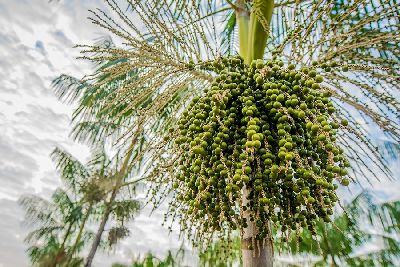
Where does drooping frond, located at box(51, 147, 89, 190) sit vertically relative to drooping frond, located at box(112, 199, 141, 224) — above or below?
above

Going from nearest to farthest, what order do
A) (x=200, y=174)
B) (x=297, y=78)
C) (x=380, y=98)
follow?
(x=200, y=174) → (x=297, y=78) → (x=380, y=98)

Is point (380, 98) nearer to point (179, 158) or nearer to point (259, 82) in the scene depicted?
point (259, 82)

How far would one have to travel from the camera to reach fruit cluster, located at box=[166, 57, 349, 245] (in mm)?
1375

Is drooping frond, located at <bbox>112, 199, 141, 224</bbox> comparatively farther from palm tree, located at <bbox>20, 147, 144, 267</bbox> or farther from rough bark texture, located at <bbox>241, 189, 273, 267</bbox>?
rough bark texture, located at <bbox>241, 189, 273, 267</bbox>

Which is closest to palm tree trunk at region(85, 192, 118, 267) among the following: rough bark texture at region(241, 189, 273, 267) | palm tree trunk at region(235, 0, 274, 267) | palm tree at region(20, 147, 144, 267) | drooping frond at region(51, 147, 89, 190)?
palm tree at region(20, 147, 144, 267)

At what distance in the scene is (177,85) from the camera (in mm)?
2043

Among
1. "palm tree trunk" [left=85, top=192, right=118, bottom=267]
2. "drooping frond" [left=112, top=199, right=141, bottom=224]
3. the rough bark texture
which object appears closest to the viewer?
the rough bark texture

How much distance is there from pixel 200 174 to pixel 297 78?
65 centimetres

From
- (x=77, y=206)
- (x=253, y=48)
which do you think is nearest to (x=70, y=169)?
(x=77, y=206)

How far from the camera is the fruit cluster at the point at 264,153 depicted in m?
1.38

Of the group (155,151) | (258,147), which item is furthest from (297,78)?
(155,151)

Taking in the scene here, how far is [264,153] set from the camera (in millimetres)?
1455

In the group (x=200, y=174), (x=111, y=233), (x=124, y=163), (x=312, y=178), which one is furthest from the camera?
(x=111, y=233)

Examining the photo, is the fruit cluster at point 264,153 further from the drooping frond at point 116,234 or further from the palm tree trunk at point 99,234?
the drooping frond at point 116,234
